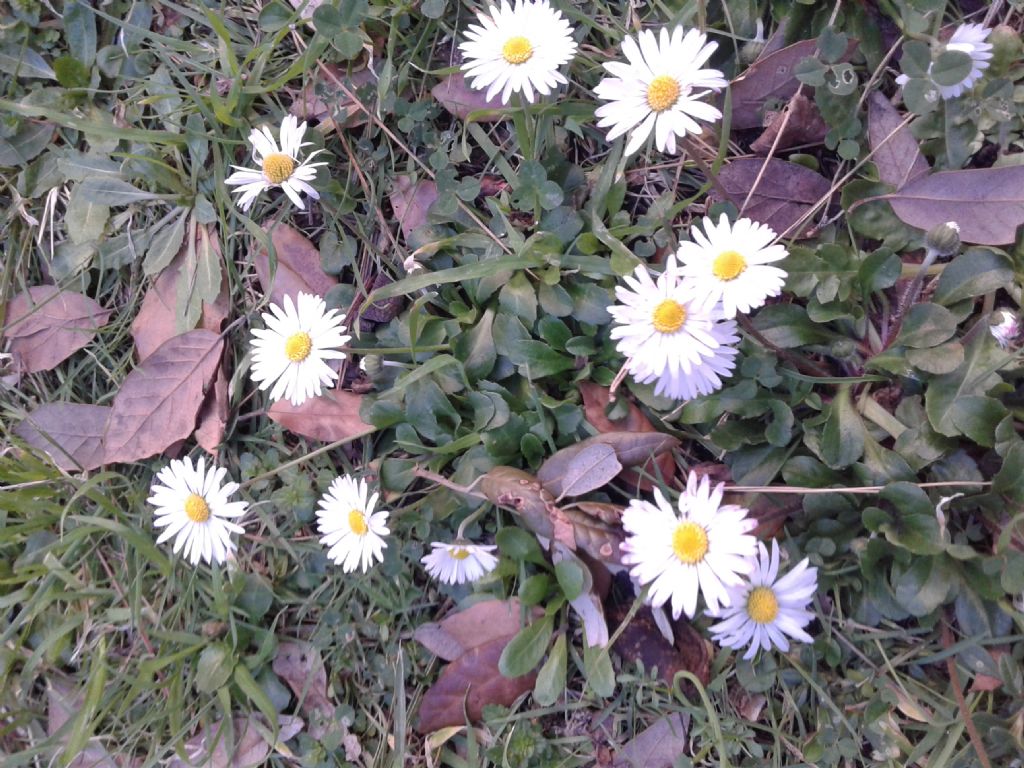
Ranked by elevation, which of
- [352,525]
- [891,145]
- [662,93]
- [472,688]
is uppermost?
[662,93]

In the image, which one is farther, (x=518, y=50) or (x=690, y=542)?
(x=518, y=50)

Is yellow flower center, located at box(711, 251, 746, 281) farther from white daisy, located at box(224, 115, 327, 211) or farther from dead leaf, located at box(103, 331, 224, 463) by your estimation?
dead leaf, located at box(103, 331, 224, 463)

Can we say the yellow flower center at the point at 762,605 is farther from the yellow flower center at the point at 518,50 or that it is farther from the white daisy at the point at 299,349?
the yellow flower center at the point at 518,50

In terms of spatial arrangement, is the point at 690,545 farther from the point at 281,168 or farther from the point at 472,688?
the point at 281,168

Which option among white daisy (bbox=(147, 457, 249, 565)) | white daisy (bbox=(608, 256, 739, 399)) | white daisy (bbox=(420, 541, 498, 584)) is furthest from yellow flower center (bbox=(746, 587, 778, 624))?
white daisy (bbox=(147, 457, 249, 565))

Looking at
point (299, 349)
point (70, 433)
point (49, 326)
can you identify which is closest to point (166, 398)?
point (70, 433)

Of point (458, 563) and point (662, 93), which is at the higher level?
point (662, 93)
